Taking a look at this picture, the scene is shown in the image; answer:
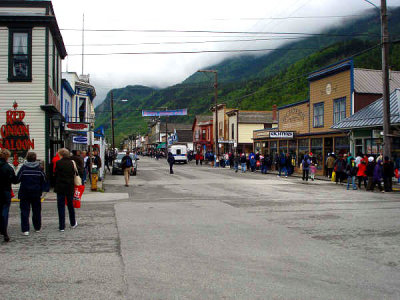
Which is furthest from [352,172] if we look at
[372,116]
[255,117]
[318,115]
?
[255,117]

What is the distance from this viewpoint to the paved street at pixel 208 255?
16.9 feet

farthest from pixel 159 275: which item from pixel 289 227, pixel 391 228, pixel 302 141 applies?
pixel 302 141

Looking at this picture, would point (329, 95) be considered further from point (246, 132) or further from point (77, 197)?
point (246, 132)

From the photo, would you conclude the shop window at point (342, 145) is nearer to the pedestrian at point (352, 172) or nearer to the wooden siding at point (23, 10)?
the pedestrian at point (352, 172)

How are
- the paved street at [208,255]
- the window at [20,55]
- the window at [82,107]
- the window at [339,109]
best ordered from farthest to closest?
the window at [82,107] → the window at [339,109] → the window at [20,55] → the paved street at [208,255]

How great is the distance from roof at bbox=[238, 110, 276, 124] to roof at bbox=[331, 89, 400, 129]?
30241mm

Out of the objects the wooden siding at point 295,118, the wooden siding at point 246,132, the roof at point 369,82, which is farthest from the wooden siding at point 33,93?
the wooden siding at point 246,132

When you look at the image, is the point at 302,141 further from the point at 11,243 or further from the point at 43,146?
the point at 11,243

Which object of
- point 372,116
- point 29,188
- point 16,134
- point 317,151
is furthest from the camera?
point 317,151

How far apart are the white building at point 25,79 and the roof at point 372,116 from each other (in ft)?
55.3

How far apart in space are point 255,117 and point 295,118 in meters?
21.7

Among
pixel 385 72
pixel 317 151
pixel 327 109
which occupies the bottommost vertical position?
pixel 317 151

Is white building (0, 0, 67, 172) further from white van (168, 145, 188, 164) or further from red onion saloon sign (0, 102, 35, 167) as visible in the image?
white van (168, 145, 188, 164)

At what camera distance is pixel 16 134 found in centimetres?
1764
